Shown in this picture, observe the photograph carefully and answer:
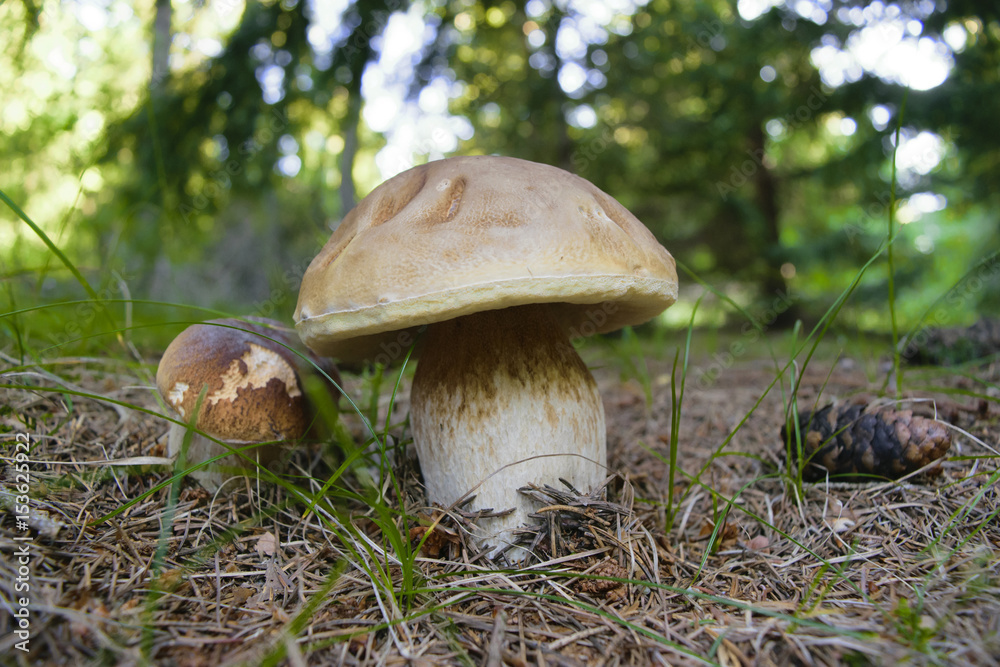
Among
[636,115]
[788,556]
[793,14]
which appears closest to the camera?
[788,556]

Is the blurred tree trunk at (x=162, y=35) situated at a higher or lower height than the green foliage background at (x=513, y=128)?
higher

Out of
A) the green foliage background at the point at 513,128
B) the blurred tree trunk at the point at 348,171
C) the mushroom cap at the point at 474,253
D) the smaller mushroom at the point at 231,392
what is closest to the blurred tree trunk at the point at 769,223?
the green foliage background at the point at 513,128

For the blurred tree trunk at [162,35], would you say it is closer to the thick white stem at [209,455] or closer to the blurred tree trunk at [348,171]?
the blurred tree trunk at [348,171]

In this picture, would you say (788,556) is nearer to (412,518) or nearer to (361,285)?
(412,518)

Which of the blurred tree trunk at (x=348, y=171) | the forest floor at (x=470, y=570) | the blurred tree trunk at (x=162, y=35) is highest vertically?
the blurred tree trunk at (x=162, y=35)

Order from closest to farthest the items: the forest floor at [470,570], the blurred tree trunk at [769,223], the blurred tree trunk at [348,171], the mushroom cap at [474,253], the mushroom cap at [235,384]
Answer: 1. the forest floor at [470,570]
2. the mushroom cap at [474,253]
3. the mushroom cap at [235,384]
4. the blurred tree trunk at [769,223]
5. the blurred tree trunk at [348,171]

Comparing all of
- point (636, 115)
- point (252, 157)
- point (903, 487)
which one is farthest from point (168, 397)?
point (636, 115)

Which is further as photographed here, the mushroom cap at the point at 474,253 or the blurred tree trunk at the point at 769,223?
the blurred tree trunk at the point at 769,223

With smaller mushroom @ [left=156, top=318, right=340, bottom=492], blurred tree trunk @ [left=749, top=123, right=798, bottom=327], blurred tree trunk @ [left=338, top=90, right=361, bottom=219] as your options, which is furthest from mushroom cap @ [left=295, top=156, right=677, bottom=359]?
blurred tree trunk @ [left=749, top=123, right=798, bottom=327]
